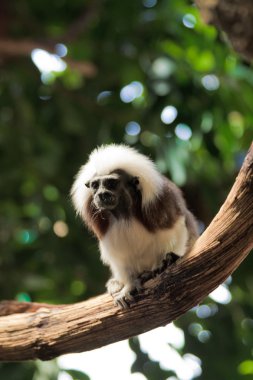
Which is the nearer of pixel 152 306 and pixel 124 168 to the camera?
pixel 152 306

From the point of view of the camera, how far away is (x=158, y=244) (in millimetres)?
2814

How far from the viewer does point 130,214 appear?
2789 millimetres

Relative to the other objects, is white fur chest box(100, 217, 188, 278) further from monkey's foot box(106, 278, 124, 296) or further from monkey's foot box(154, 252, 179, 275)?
monkey's foot box(154, 252, 179, 275)

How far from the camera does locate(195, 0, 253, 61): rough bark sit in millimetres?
2299

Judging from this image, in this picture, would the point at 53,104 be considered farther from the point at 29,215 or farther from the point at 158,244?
the point at 158,244

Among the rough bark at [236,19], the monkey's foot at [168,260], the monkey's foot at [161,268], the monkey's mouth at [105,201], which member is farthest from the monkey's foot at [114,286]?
the rough bark at [236,19]

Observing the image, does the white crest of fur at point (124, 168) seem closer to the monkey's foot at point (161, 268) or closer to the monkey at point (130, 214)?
the monkey at point (130, 214)

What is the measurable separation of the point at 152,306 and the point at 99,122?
2.43 metres

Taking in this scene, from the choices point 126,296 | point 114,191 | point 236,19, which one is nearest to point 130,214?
point 114,191

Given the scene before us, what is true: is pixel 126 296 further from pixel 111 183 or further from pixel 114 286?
pixel 111 183

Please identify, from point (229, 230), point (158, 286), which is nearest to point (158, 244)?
point (158, 286)

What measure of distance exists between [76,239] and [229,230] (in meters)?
2.36

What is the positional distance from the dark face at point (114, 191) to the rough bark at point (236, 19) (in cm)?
72

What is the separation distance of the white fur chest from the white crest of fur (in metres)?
0.13
